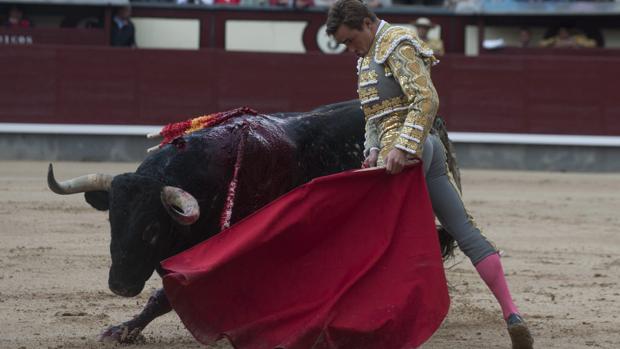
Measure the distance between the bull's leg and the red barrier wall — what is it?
6695 millimetres

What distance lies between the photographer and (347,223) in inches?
136

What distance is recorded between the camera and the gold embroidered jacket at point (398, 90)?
3.26 meters

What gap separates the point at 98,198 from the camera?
3773 mm

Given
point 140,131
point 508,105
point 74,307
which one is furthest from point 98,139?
point 74,307

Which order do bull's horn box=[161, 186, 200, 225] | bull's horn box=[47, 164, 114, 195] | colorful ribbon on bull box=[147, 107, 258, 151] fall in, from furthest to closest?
colorful ribbon on bull box=[147, 107, 258, 151], bull's horn box=[47, 164, 114, 195], bull's horn box=[161, 186, 200, 225]

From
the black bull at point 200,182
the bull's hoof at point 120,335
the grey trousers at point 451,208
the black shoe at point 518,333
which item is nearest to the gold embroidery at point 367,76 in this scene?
the grey trousers at point 451,208


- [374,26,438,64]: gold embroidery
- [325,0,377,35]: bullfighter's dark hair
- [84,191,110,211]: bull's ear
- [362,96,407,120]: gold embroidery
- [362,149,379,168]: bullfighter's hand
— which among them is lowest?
[84,191,110,211]: bull's ear

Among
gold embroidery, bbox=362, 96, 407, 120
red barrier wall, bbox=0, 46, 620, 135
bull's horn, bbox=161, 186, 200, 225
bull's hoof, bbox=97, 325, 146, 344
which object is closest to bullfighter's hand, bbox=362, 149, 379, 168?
gold embroidery, bbox=362, 96, 407, 120

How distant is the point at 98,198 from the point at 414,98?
111cm

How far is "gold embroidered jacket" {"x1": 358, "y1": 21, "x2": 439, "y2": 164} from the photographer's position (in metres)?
3.26

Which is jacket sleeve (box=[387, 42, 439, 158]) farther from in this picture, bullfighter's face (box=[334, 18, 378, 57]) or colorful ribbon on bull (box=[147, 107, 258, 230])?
colorful ribbon on bull (box=[147, 107, 258, 230])

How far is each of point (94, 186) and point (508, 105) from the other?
7.28 metres

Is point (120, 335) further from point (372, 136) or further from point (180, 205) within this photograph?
point (372, 136)

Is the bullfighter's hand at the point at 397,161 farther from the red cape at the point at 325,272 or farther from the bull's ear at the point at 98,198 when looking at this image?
the bull's ear at the point at 98,198
